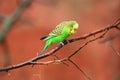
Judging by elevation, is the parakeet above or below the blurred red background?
above

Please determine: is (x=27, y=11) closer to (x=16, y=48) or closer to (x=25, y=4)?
(x=16, y=48)

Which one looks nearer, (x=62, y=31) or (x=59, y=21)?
(x=62, y=31)

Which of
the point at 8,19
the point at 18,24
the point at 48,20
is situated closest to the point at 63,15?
the point at 48,20

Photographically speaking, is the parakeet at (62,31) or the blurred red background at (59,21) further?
the blurred red background at (59,21)

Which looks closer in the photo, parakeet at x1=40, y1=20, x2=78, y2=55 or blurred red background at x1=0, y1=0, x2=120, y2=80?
parakeet at x1=40, y1=20, x2=78, y2=55

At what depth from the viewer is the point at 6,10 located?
8.96ft

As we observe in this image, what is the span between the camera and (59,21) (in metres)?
2.74

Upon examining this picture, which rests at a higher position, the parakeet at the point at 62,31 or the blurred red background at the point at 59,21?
the parakeet at the point at 62,31

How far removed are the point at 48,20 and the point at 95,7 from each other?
31 centimetres

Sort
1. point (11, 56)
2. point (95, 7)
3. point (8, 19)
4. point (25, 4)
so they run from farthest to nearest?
point (95, 7)
point (11, 56)
point (8, 19)
point (25, 4)

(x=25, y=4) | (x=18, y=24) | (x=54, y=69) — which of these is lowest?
(x=54, y=69)

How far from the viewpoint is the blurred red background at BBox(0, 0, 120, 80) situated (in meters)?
2.71

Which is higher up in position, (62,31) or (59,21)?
(62,31)

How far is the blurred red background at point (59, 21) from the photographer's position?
2.71 meters
